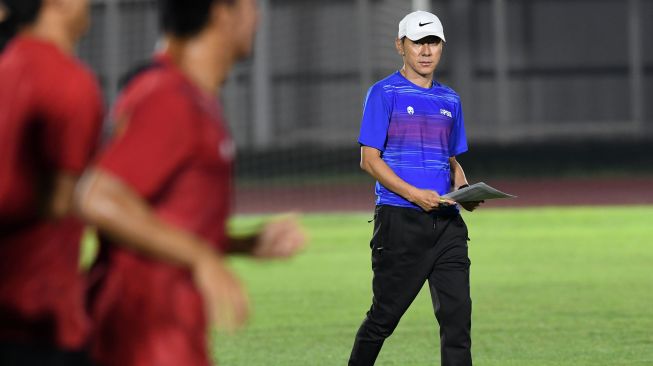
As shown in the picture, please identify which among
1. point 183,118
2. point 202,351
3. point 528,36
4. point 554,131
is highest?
point 183,118

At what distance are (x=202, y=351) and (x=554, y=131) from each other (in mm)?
33611

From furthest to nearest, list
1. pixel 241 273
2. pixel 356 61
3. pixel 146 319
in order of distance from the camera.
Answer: pixel 356 61
pixel 241 273
pixel 146 319

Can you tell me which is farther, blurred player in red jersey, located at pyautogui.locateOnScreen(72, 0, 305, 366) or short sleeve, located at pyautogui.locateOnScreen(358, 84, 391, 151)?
short sleeve, located at pyautogui.locateOnScreen(358, 84, 391, 151)

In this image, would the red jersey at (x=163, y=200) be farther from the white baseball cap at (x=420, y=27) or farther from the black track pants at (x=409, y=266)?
the white baseball cap at (x=420, y=27)

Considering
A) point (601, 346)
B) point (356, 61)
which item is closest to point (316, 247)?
point (601, 346)

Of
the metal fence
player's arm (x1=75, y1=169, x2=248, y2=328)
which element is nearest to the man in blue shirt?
player's arm (x1=75, y1=169, x2=248, y2=328)

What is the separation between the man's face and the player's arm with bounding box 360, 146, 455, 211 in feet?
1.66

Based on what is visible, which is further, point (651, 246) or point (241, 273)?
point (651, 246)

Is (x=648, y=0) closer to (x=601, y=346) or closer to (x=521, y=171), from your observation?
(x=521, y=171)

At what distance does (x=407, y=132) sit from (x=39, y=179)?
364cm

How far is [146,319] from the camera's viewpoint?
375cm

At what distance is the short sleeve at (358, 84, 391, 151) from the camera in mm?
7348

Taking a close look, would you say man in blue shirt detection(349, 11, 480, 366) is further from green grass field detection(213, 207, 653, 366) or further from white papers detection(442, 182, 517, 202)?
green grass field detection(213, 207, 653, 366)

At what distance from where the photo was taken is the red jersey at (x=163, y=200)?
3537 mm
